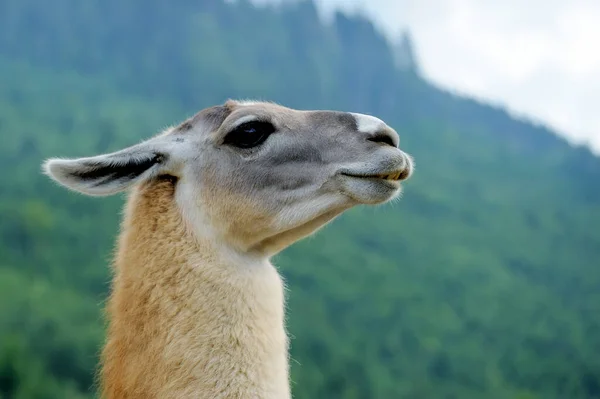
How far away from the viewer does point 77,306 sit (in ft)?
162

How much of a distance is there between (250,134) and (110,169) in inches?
32.9

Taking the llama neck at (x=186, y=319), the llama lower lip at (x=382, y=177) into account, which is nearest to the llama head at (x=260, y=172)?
the llama lower lip at (x=382, y=177)

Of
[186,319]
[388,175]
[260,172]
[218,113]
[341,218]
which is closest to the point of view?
[186,319]

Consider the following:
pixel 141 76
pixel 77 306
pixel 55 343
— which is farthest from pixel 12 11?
pixel 55 343

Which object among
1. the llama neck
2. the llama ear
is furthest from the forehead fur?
the llama neck

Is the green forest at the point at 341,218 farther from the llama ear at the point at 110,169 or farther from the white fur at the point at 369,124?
the white fur at the point at 369,124

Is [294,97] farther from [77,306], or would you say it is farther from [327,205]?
[327,205]

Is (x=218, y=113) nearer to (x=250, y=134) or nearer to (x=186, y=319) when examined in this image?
(x=250, y=134)

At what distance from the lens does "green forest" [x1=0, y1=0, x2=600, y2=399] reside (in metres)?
53.5

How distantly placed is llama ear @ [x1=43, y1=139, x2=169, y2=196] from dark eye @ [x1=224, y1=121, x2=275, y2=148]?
1.34 ft

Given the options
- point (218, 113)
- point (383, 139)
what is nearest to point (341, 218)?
point (218, 113)

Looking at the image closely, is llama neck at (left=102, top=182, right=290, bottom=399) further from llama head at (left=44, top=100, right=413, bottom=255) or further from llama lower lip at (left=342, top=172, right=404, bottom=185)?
llama lower lip at (left=342, top=172, right=404, bottom=185)

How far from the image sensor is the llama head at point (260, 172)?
418 cm

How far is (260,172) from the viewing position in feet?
14.5
